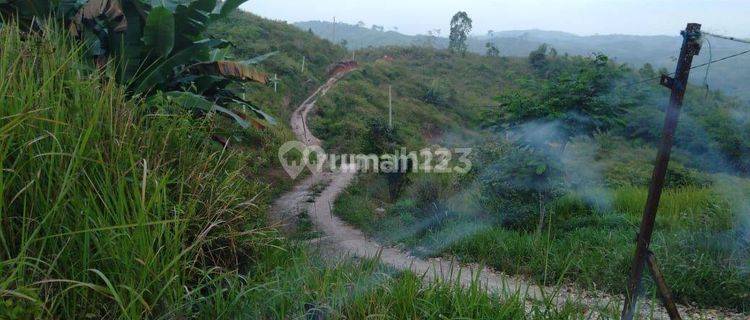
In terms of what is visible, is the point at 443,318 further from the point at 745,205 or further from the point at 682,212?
the point at 682,212

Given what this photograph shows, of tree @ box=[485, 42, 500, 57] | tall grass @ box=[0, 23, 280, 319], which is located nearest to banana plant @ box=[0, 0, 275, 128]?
tall grass @ box=[0, 23, 280, 319]

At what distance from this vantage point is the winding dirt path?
305 centimetres

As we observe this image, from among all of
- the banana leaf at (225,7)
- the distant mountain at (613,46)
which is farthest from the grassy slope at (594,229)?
the banana leaf at (225,7)

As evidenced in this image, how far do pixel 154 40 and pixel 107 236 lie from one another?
4.28 m

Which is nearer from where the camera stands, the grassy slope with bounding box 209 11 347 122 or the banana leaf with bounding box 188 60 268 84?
the banana leaf with bounding box 188 60 268 84

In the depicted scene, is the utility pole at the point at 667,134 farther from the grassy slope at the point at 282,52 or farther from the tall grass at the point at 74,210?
the grassy slope at the point at 282,52

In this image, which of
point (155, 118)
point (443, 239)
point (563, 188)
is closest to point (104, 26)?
point (155, 118)

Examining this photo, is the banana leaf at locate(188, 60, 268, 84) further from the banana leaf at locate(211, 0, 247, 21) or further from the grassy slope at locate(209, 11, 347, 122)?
the grassy slope at locate(209, 11, 347, 122)

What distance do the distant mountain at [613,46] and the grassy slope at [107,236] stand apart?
113 inches

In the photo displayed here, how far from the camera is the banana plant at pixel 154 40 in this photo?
5.63 meters

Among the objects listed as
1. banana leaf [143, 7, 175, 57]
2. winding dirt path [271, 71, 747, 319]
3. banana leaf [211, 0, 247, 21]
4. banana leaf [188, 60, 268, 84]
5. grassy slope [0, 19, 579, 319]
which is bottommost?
winding dirt path [271, 71, 747, 319]

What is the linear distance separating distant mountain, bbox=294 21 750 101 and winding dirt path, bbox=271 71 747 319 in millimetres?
2039

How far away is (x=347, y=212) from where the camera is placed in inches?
344

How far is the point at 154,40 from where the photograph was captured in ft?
19.4
